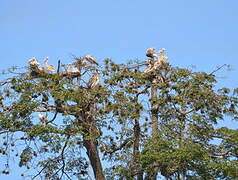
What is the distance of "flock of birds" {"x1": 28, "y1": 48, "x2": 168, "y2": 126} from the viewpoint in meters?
11.9

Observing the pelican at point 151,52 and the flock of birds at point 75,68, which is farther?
the pelican at point 151,52

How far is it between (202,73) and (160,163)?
2.37 meters

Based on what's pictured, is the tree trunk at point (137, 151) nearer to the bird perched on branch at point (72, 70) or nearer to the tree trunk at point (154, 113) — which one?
the tree trunk at point (154, 113)

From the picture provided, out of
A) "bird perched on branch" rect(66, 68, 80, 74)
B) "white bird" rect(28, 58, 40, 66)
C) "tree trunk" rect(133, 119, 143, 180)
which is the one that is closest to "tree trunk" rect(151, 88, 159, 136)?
"tree trunk" rect(133, 119, 143, 180)

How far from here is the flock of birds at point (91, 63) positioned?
1192 cm

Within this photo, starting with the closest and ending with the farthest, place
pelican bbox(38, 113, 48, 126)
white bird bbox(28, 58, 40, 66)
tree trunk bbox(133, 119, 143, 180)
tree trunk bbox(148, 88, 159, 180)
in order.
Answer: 1. pelican bbox(38, 113, 48, 126)
2. tree trunk bbox(133, 119, 143, 180)
3. tree trunk bbox(148, 88, 159, 180)
4. white bird bbox(28, 58, 40, 66)

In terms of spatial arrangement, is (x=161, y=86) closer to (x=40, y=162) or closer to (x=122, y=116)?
(x=122, y=116)

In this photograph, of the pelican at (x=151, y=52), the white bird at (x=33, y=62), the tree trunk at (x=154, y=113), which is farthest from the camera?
the pelican at (x=151, y=52)

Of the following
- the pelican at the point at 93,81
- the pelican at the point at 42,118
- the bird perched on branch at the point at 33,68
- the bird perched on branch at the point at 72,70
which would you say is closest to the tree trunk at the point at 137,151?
the pelican at the point at 93,81

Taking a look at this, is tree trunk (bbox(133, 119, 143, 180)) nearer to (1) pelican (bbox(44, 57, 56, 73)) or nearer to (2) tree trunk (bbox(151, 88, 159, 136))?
(2) tree trunk (bbox(151, 88, 159, 136))

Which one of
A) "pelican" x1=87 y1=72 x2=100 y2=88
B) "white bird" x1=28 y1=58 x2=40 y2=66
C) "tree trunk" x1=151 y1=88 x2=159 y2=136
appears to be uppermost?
"white bird" x1=28 y1=58 x2=40 y2=66

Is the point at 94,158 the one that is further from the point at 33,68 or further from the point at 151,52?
the point at 151,52

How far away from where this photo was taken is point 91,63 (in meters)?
12.4

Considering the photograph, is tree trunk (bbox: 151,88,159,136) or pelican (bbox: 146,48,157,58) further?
pelican (bbox: 146,48,157,58)
